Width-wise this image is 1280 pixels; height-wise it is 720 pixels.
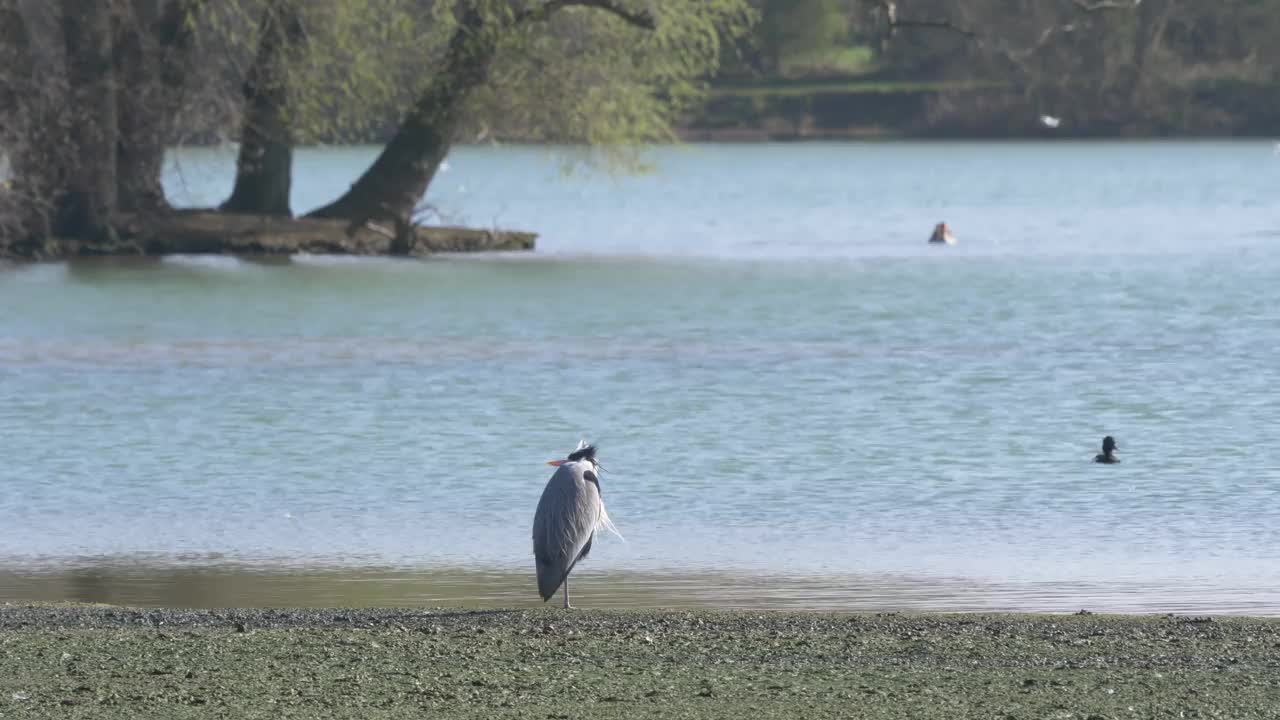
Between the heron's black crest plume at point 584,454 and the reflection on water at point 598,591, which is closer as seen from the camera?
the heron's black crest plume at point 584,454

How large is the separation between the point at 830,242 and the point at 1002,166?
54.0m

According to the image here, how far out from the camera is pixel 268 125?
132ft

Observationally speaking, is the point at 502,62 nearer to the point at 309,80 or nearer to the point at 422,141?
the point at 422,141

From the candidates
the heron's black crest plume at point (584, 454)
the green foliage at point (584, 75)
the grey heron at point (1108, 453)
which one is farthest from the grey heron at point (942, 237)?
the heron's black crest plume at point (584, 454)

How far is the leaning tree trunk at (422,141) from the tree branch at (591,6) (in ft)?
2.05

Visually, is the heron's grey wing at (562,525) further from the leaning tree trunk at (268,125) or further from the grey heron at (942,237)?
the grey heron at (942,237)

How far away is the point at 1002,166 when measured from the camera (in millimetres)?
102750

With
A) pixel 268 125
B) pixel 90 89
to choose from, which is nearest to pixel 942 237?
pixel 268 125

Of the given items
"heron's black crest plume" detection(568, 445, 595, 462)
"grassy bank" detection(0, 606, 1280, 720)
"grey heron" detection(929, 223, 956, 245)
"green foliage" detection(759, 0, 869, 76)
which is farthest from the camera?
"green foliage" detection(759, 0, 869, 76)

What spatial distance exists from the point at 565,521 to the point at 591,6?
28.4 m

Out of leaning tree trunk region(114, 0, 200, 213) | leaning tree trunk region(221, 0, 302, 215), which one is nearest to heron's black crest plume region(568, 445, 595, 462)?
leaning tree trunk region(221, 0, 302, 215)

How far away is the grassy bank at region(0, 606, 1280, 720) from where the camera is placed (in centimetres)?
902

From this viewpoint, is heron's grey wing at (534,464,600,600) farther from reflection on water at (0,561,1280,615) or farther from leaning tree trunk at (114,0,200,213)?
leaning tree trunk at (114,0,200,213)

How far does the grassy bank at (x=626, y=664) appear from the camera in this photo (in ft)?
29.6
